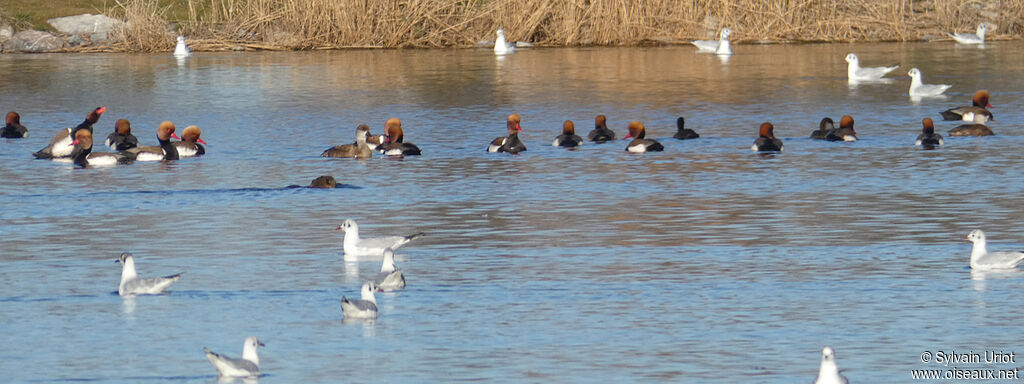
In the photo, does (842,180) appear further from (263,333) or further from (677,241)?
(263,333)

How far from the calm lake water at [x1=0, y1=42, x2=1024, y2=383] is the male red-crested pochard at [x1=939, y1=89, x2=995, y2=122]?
320 millimetres

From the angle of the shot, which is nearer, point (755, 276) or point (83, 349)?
point (83, 349)

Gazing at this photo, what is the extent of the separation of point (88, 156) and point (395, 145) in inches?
155

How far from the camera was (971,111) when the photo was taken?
24.6 metres

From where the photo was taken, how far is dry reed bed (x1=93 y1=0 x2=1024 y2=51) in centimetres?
4300

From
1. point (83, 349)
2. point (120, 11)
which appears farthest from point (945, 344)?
point (120, 11)

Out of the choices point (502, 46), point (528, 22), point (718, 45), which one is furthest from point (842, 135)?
point (528, 22)

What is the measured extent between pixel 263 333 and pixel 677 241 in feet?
15.2

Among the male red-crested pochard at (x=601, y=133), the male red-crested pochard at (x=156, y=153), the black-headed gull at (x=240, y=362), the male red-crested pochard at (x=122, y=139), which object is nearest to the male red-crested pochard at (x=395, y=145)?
the male red-crested pochard at (x=601, y=133)

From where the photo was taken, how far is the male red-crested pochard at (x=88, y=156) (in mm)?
21000

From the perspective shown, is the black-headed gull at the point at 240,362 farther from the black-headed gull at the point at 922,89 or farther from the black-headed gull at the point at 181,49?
the black-headed gull at the point at 181,49

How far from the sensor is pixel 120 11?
44906mm

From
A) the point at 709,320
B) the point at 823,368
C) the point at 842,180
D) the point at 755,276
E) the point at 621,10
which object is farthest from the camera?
the point at 621,10

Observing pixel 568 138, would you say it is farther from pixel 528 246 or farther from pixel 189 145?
pixel 528 246
